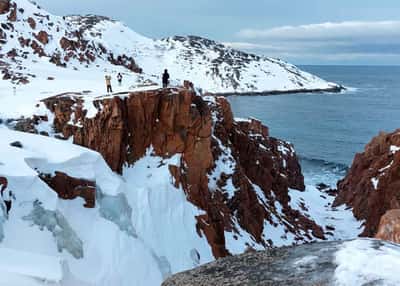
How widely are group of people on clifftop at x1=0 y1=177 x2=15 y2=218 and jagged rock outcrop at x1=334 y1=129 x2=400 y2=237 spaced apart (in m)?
31.8

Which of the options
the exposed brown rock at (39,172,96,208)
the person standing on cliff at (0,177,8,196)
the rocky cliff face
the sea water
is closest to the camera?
the person standing on cliff at (0,177,8,196)

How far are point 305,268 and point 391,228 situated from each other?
685 centimetres

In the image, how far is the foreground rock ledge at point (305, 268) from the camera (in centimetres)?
897

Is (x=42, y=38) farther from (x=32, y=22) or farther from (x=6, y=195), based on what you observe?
(x=6, y=195)

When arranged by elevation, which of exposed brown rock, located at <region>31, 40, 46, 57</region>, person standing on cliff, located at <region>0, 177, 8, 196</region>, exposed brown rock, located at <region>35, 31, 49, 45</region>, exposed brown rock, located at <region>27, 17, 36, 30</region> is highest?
exposed brown rock, located at <region>27, 17, 36, 30</region>

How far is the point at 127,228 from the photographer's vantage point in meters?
20.3

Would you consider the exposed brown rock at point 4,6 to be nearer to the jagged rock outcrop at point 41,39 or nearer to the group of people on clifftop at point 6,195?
the jagged rock outcrop at point 41,39

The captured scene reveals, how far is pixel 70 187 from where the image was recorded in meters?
19.6

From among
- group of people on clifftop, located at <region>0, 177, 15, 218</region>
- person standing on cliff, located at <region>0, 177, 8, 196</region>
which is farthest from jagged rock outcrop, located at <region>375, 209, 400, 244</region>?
person standing on cliff, located at <region>0, 177, 8, 196</region>

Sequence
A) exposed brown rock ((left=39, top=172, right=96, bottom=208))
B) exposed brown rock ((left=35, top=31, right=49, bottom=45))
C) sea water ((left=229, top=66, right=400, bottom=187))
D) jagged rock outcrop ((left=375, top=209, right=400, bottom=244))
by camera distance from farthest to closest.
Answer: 1. sea water ((left=229, top=66, right=400, bottom=187))
2. exposed brown rock ((left=35, top=31, right=49, bottom=45))
3. exposed brown rock ((left=39, top=172, right=96, bottom=208))
4. jagged rock outcrop ((left=375, top=209, right=400, bottom=244))

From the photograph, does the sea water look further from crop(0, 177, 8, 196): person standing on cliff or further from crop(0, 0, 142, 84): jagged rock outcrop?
crop(0, 177, 8, 196): person standing on cliff

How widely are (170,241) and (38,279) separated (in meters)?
10.9

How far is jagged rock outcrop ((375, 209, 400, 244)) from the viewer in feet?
48.7

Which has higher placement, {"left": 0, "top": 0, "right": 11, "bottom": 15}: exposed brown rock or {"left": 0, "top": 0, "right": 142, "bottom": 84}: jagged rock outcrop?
{"left": 0, "top": 0, "right": 11, "bottom": 15}: exposed brown rock
